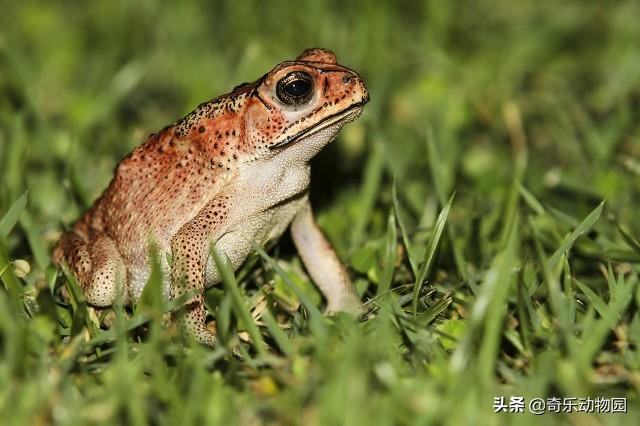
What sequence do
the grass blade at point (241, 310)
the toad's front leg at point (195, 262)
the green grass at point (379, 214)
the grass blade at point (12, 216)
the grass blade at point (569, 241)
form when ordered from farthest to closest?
1. the grass blade at point (12, 216)
2. the grass blade at point (569, 241)
3. the toad's front leg at point (195, 262)
4. the grass blade at point (241, 310)
5. the green grass at point (379, 214)

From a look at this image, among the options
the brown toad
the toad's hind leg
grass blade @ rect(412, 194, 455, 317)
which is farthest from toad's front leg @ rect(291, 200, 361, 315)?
the toad's hind leg

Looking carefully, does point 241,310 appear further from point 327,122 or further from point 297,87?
point 297,87

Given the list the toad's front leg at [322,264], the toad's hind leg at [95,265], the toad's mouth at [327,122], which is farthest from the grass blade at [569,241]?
the toad's hind leg at [95,265]

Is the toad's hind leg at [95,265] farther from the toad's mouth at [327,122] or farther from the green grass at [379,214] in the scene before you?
the toad's mouth at [327,122]

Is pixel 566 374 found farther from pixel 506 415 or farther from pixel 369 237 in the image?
pixel 369 237

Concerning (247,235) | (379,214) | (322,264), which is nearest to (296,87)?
(247,235)
